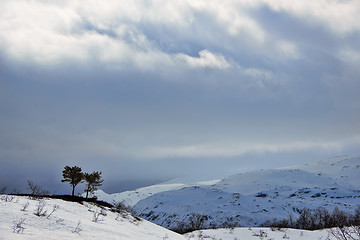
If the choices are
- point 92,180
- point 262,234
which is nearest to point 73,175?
point 92,180

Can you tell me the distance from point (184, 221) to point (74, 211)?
6429 inches

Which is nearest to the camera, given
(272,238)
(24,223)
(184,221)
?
(24,223)

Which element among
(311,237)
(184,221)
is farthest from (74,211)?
(184,221)

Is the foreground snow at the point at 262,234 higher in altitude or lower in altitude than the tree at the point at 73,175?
lower

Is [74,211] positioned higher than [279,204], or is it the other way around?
[74,211]

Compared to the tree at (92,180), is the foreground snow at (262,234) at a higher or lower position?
lower

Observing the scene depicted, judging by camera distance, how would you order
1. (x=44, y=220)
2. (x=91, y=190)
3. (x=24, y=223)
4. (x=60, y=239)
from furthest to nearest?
(x=91, y=190) < (x=44, y=220) < (x=24, y=223) < (x=60, y=239)

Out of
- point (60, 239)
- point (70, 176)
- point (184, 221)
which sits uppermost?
point (70, 176)

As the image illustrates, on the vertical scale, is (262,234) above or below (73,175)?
below

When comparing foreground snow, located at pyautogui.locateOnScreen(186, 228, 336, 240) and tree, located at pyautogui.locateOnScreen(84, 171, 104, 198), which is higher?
tree, located at pyautogui.locateOnScreen(84, 171, 104, 198)

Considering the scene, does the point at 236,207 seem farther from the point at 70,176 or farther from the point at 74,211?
the point at 74,211

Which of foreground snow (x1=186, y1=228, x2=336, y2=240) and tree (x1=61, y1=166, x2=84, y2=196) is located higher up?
tree (x1=61, y1=166, x2=84, y2=196)

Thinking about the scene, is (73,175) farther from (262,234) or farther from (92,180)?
(262,234)

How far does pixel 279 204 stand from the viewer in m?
186
